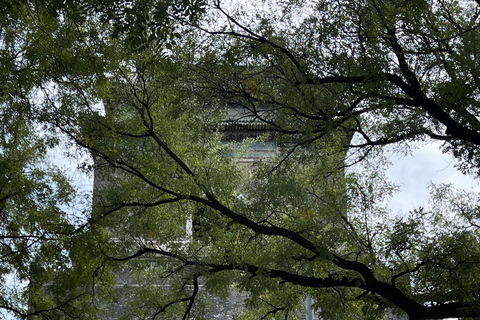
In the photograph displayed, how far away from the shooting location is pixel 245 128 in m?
10.1

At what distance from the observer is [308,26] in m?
9.28

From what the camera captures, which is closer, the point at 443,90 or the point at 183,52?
the point at 443,90

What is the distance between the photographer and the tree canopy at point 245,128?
28.5 feet

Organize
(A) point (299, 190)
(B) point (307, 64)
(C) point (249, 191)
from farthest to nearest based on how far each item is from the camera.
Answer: (C) point (249, 191), (A) point (299, 190), (B) point (307, 64)

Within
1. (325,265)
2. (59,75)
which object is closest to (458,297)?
(325,265)

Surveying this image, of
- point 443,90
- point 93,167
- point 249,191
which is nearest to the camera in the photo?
point 443,90

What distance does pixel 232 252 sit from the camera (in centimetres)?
991

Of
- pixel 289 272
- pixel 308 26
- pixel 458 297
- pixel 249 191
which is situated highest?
pixel 308 26

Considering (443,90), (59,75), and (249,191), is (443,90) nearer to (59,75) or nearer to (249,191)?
(249,191)

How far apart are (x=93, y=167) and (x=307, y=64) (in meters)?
3.58

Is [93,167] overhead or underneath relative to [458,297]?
overhead

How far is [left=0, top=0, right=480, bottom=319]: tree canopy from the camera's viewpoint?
28.5ft

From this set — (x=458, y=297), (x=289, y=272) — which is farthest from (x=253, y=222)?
(x=458, y=297)

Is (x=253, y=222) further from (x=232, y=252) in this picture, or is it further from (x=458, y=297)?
(x=458, y=297)
